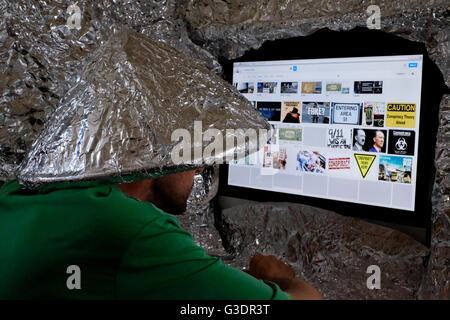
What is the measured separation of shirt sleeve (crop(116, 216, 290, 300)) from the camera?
446 mm

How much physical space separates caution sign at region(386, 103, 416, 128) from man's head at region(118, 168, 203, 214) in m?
0.39

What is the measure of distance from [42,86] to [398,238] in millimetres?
765

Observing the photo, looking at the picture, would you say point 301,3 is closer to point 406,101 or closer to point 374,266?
point 406,101

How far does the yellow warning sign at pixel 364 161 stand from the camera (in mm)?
804

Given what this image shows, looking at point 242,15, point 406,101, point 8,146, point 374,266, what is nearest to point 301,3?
point 242,15

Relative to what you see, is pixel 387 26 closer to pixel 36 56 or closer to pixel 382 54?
pixel 382 54

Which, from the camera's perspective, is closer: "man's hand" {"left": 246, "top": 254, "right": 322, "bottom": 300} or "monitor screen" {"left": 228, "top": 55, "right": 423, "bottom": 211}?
"man's hand" {"left": 246, "top": 254, "right": 322, "bottom": 300}

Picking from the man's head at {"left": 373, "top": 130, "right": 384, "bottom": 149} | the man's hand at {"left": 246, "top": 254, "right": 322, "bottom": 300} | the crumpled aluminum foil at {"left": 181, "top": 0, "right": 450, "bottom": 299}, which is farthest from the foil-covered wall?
the man's hand at {"left": 246, "top": 254, "right": 322, "bottom": 300}

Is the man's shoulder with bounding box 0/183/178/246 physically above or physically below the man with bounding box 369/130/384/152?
below

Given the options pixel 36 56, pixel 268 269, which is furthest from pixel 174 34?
pixel 268 269

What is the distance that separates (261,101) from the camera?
96cm

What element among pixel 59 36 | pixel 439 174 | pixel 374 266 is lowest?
pixel 374 266

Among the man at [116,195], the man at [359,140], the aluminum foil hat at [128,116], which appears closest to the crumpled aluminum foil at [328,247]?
the man at [359,140]

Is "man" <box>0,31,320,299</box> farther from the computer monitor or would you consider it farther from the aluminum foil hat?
the computer monitor
